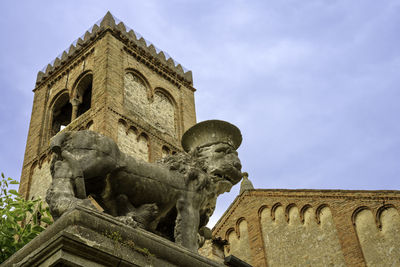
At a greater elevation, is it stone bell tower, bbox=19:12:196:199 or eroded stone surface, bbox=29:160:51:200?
stone bell tower, bbox=19:12:196:199

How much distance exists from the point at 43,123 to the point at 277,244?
430 inches

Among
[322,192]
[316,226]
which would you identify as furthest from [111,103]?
[316,226]

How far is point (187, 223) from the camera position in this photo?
375 centimetres

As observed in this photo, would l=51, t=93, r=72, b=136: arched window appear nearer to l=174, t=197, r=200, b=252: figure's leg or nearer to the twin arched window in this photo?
the twin arched window

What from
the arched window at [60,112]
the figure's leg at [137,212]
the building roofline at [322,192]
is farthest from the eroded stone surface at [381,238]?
the arched window at [60,112]

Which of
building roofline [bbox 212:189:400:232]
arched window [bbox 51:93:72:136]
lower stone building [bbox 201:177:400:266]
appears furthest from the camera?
arched window [bbox 51:93:72:136]

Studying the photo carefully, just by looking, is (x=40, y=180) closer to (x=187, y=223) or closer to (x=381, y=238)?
(x=381, y=238)

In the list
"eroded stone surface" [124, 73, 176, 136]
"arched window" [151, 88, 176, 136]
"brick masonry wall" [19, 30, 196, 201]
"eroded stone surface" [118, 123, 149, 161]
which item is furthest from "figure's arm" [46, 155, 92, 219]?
"arched window" [151, 88, 176, 136]

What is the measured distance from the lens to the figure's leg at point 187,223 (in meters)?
3.68

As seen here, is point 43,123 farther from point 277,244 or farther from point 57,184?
point 57,184

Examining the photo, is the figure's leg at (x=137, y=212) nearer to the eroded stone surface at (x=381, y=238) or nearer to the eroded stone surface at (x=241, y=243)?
the eroded stone surface at (x=381, y=238)

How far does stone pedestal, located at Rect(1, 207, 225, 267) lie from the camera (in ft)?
8.70

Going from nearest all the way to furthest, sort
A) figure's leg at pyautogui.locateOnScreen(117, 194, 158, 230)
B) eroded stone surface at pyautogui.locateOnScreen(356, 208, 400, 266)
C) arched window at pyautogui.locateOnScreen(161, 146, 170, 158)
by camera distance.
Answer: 1. figure's leg at pyautogui.locateOnScreen(117, 194, 158, 230)
2. eroded stone surface at pyautogui.locateOnScreen(356, 208, 400, 266)
3. arched window at pyautogui.locateOnScreen(161, 146, 170, 158)

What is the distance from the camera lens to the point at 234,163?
4.12m
